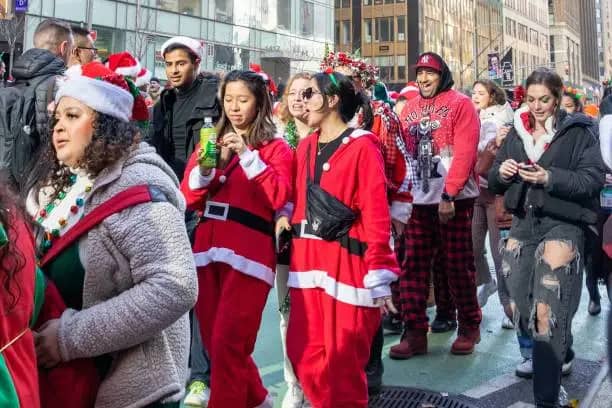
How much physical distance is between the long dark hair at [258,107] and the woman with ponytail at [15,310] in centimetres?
232

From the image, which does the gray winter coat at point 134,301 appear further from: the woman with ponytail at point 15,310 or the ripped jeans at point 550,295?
the ripped jeans at point 550,295

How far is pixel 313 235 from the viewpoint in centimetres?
372

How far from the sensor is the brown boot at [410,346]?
17.6 ft

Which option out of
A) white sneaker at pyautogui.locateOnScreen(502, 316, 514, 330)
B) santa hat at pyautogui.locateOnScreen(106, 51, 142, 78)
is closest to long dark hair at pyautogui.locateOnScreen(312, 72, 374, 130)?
santa hat at pyautogui.locateOnScreen(106, 51, 142, 78)

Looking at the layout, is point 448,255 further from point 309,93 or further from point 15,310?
point 15,310

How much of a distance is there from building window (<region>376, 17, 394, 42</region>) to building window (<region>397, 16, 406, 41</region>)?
0.76 m

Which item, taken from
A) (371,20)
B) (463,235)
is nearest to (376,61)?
(371,20)

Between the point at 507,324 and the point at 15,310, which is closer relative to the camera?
the point at 15,310

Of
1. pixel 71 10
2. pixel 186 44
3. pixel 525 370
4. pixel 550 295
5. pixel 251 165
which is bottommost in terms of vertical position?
pixel 525 370

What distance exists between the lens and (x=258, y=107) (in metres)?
4.10

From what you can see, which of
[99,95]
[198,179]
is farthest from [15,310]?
[198,179]

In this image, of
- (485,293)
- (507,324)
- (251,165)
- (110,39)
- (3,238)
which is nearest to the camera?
(3,238)

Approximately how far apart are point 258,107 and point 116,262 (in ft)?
7.15

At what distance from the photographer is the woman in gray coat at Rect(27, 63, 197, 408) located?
78.1 inches
